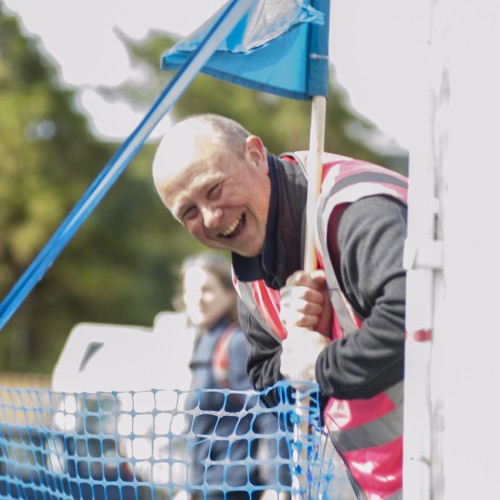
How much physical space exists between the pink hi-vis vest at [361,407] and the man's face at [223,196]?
0.19 meters

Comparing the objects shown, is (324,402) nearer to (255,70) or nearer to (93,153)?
(255,70)

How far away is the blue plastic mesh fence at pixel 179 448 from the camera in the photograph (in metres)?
2.63

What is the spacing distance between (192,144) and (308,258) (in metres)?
0.43

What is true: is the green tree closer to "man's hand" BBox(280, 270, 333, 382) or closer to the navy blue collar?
the navy blue collar

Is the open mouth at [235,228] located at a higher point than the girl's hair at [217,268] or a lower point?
higher

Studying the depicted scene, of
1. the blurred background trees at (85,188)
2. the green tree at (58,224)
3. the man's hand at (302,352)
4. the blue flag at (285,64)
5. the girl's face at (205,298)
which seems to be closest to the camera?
the man's hand at (302,352)

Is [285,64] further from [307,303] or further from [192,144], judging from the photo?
[307,303]

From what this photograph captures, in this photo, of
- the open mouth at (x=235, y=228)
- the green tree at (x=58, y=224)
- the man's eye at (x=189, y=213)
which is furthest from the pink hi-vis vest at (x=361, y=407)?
the green tree at (x=58, y=224)

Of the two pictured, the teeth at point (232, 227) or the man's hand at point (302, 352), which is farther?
the teeth at point (232, 227)

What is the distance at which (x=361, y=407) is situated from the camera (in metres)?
2.62

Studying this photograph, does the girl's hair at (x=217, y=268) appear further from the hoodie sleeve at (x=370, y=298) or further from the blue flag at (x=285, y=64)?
the hoodie sleeve at (x=370, y=298)

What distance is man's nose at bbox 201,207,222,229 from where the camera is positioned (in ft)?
8.86

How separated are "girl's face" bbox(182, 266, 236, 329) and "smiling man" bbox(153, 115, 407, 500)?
2.56 m

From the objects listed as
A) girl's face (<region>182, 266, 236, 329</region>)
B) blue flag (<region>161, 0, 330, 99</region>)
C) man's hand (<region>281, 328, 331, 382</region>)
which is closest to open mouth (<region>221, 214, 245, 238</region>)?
man's hand (<region>281, 328, 331, 382</region>)
